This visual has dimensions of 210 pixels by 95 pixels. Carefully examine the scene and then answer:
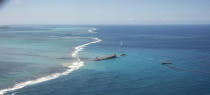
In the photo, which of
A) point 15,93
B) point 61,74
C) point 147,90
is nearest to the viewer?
point 15,93

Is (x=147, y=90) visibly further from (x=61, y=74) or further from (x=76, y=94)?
(x=61, y=74)

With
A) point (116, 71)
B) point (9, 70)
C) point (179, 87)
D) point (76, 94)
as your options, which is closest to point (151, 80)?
point (179, 87)

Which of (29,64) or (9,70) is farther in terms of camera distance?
(29,64)

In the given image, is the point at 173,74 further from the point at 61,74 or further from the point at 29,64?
the point at 29,64

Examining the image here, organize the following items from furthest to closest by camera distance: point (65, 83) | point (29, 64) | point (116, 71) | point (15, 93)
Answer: point (29, 64) → point (116, 71) → point (65, 83) → point (15, 93)

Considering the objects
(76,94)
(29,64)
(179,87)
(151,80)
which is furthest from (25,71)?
(179,87)

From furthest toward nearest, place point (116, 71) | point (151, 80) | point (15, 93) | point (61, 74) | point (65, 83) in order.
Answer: point (116, 71), point (61, 74), point (151, 80), point (65, 83), point (15, 93)

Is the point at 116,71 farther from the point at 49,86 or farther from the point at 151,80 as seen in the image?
the point at 49,86

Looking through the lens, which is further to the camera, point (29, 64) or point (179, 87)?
point (29, 64)

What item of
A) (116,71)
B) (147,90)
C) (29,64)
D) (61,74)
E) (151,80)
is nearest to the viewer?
(147,90)
